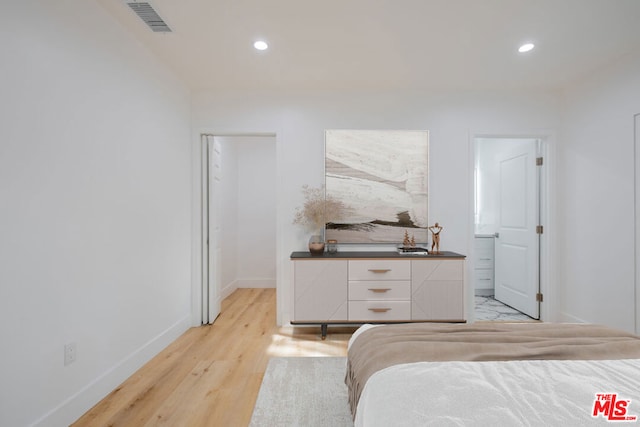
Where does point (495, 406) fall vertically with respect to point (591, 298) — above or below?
above

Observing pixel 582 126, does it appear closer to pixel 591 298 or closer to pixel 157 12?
pixel 591 298

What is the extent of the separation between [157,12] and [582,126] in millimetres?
3883

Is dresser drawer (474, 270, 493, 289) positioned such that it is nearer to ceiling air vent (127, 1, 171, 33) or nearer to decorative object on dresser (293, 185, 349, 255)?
decorative object on dresser (293, 185, 349, 255)

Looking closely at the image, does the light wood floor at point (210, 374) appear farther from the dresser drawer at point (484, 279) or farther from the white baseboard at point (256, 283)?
the dresser drawer at point (484, 279)

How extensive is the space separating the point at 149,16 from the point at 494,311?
14.6 feet

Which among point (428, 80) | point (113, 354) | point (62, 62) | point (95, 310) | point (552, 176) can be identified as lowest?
point (113, 354)

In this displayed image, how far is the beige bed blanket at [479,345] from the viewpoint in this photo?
47.8 inches

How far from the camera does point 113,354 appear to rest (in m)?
2.08

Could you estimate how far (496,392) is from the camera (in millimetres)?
948

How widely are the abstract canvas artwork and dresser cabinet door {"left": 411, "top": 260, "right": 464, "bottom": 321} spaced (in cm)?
49

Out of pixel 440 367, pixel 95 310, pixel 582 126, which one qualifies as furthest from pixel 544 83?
pixel 95 310

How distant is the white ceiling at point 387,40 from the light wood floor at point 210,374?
2.52 metres

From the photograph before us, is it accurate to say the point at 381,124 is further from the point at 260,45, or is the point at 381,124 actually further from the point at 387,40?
the point at 260,45

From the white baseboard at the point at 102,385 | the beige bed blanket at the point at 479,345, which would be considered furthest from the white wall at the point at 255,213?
the beige bed blanket at the point at 479,345
